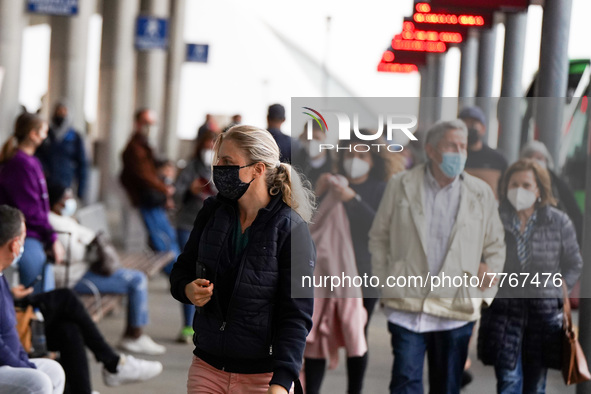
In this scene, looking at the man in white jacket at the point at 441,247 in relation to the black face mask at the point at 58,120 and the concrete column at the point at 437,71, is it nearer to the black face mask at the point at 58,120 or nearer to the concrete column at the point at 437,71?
the black face mask at the point at 58,120

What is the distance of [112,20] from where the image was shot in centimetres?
2138

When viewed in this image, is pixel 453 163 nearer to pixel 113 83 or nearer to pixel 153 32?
pixel 113 83

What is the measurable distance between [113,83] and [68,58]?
3.26 meters

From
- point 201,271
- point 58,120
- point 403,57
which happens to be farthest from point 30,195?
point 403,57

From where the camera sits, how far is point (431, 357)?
5.57 meters

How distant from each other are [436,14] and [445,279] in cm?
714

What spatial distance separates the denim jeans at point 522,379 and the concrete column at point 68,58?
13.5m

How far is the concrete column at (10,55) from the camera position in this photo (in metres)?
14.1

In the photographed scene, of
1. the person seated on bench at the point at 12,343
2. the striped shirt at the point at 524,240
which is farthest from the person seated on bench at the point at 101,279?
the striped shirt at the point at 524,240

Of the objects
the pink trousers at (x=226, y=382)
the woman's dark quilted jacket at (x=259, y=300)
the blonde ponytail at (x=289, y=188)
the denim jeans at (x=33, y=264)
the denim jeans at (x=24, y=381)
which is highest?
the blonde ponytail at (x=289, y=188)

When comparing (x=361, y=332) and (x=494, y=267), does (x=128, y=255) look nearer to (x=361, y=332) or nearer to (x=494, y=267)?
(x=361, y=332)

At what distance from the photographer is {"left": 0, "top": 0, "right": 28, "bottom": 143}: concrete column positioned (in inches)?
555

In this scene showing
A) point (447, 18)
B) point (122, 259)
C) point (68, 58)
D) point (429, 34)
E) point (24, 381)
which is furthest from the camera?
point (68, 58)

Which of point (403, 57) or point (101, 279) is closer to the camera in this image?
point (101, 279)
